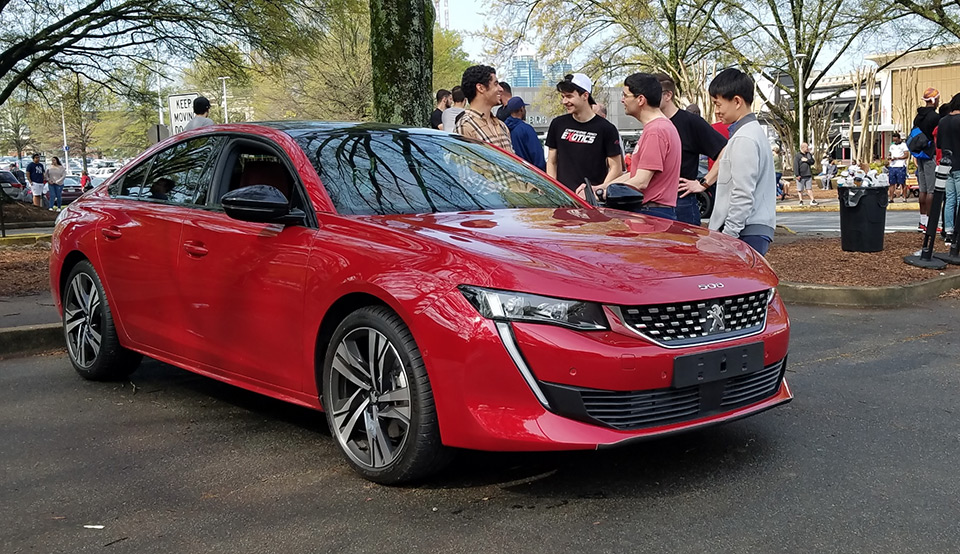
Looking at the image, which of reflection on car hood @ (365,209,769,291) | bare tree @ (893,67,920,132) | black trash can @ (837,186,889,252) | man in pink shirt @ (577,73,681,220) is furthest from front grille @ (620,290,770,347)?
bare tree @ (893,67,920,132)

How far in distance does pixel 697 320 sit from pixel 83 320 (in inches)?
153

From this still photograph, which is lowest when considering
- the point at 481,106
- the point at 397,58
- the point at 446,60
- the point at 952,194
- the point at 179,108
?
the point at 952,194

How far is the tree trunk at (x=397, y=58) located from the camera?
9.84 m

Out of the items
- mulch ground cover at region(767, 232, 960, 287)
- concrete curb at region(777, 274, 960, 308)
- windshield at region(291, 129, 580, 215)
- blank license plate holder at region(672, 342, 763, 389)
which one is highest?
windshield at region(291, 129, 580, 215)

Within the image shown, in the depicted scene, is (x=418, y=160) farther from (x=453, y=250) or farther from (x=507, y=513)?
(x=507, y=513)

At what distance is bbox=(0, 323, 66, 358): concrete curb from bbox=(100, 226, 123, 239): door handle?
1703 millimetres

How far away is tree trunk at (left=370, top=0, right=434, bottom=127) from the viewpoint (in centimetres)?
984

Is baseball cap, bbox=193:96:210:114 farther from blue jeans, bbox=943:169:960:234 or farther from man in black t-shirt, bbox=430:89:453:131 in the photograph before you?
blue jeans, bbox=943:169:960:234

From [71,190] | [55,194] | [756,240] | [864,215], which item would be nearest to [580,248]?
[756,240]

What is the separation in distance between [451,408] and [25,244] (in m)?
14.1

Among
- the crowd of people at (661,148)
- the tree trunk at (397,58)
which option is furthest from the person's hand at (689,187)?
the tree trunk at (397,58)

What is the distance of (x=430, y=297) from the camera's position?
3.50m

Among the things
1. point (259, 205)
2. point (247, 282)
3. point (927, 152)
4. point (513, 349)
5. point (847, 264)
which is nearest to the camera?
point (513, 349)

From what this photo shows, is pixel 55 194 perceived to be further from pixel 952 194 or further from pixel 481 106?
pixel 952 194
